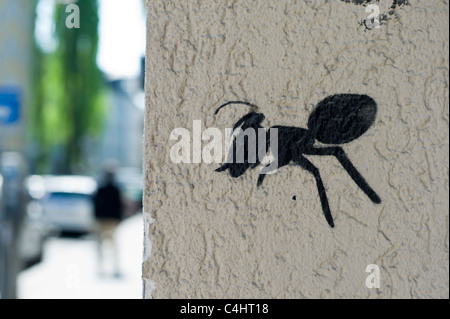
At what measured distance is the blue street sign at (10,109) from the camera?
16.5ft

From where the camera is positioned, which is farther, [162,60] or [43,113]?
Result: [43,113]

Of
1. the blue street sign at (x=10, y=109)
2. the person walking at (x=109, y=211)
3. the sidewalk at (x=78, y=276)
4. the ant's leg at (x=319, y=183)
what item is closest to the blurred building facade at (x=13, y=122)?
the blue street sign at (x=10, y=109)

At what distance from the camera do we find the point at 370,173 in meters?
1.42

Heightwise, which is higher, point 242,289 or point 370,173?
point 370,173

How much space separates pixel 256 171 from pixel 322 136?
22 cm

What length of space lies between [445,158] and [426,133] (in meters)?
0.10

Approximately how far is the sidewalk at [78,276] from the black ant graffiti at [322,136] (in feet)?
14.5

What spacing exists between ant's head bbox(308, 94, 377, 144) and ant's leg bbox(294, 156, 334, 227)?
0.26 ft

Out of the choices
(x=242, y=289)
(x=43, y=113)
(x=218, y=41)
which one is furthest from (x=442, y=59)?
(x=43, y=113)

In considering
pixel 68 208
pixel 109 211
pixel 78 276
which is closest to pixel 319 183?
pixel 109 211

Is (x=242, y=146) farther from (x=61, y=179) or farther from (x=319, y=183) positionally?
(x=61, y=179)

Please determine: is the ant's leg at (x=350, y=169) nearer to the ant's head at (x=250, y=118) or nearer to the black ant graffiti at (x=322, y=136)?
the black ant graffiti at (x=322, y=136)
